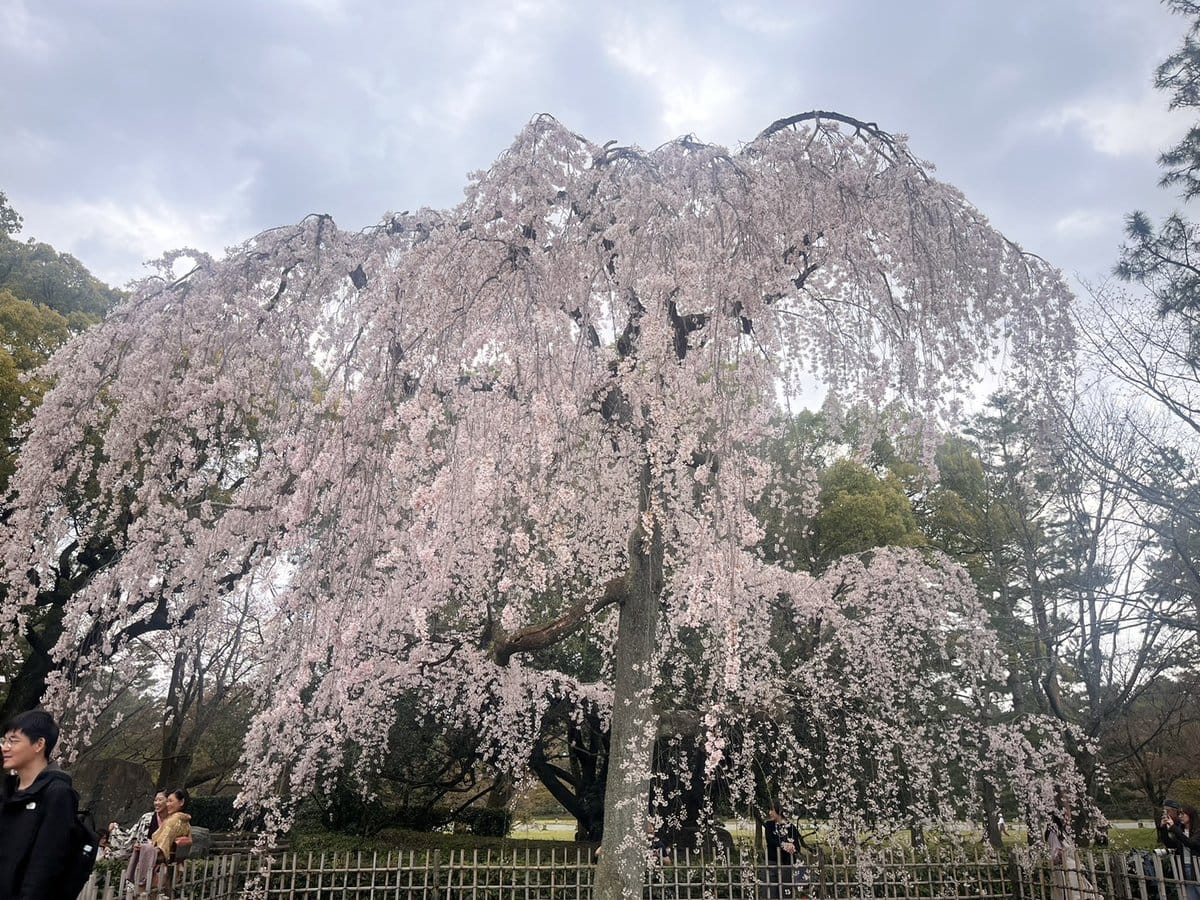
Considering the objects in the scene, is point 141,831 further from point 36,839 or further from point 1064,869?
point 1064,869

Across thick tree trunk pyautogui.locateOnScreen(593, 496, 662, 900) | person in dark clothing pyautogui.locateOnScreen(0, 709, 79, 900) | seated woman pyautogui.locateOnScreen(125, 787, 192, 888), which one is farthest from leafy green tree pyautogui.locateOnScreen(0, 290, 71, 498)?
person in dark clothing pyautogui.locateOnScreen(0, 709, 79, 900)

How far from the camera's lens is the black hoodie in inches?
94.8

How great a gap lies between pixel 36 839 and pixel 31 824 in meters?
0.06

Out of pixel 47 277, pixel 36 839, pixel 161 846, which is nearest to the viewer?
pixel 36 839

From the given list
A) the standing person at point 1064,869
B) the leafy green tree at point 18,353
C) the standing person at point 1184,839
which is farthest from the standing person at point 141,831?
the standing person at point 1064,869

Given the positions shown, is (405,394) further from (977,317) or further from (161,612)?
(161,612)

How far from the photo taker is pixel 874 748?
8852mm

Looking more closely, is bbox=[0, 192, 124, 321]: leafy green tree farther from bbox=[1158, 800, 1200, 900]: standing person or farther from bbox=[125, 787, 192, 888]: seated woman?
bbox=[1158, 800, 1200, 900]: standing person

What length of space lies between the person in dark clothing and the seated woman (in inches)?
135

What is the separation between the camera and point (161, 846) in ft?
18.1

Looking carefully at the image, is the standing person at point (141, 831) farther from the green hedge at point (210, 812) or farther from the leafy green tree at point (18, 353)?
the green hedge at point (210, 812)

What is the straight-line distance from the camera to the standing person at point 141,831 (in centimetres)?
598

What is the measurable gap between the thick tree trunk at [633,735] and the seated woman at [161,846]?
3258mm

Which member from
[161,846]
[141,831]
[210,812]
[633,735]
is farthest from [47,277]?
[633,735]
